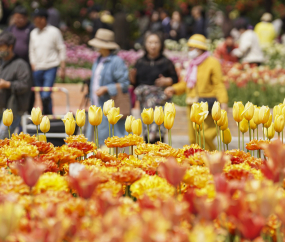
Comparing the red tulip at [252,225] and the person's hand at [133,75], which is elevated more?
the person's hand at [133,75]

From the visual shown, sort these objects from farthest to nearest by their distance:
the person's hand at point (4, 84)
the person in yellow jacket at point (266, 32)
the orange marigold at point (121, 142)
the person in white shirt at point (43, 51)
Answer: the person in yellow jacket at point (266, 32), the person in white shirt at point (43, 51), the person's hand at point (4, 84), the orange marigold at point (121, 142)

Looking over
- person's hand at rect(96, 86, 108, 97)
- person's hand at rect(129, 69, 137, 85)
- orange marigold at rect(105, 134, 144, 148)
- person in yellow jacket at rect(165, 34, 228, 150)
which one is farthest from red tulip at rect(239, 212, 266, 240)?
person's hand at rect(129, 69, 137, 85)

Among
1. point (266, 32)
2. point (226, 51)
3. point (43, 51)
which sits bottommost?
point (43, 51)

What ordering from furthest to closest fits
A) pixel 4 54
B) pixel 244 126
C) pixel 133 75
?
pixel 133 75 → pixel 4 54 → pixel 244 126

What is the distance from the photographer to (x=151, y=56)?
216 inches

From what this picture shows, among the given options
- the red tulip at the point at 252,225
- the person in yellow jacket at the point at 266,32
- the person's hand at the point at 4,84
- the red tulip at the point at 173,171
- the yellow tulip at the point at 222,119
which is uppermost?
the person in yellow jacket at the point at 266,32

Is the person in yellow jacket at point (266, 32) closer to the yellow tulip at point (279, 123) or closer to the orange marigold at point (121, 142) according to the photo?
the yellow tulip at point (279, 123)

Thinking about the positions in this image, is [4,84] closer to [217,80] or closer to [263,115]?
[217,80]

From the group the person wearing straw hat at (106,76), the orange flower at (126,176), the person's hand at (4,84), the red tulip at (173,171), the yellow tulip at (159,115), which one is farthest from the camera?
the person wearing straw hat at (106,76)

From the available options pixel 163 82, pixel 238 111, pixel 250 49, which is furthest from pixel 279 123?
pixel 250 49

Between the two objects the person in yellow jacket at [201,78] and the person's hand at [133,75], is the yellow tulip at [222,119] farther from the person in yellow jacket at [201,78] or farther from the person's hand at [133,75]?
the person's hand at [133,75]

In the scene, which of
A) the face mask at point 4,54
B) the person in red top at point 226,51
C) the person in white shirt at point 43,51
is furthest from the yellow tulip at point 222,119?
the person in red top at point 226,51

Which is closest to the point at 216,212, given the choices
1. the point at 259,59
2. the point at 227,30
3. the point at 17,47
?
the point at 17,47

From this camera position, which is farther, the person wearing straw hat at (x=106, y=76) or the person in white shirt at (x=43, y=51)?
the person in white shirt at (x=43, y=51)
